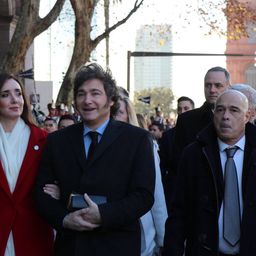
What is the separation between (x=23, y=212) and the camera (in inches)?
208

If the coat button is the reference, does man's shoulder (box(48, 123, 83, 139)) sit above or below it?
above

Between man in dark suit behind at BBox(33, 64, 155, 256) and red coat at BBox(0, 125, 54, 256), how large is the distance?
0.23m

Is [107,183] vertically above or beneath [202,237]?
above

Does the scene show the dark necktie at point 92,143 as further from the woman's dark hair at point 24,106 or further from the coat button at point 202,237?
the coat button at point 202,237

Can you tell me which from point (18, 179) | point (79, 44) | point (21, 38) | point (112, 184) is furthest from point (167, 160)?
point (79, 44)

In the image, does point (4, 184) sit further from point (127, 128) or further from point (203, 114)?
point (203, 114)

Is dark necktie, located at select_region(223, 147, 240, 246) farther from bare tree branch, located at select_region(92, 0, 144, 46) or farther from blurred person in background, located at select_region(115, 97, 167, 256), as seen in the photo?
bare tree branch, located at select_region(92, 0, 144, 46)

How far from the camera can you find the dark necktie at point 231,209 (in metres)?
4.67

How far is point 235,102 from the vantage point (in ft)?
15.8

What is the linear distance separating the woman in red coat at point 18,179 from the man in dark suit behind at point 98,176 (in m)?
0.26

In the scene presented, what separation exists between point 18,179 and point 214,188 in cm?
140

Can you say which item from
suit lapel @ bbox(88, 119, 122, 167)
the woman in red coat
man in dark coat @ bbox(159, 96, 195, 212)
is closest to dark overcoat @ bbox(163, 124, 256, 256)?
suit lapel @ bbox(88, 119, 122, 167)

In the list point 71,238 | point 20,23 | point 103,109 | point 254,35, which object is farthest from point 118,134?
point 254,35

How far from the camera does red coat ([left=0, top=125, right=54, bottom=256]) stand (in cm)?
527
